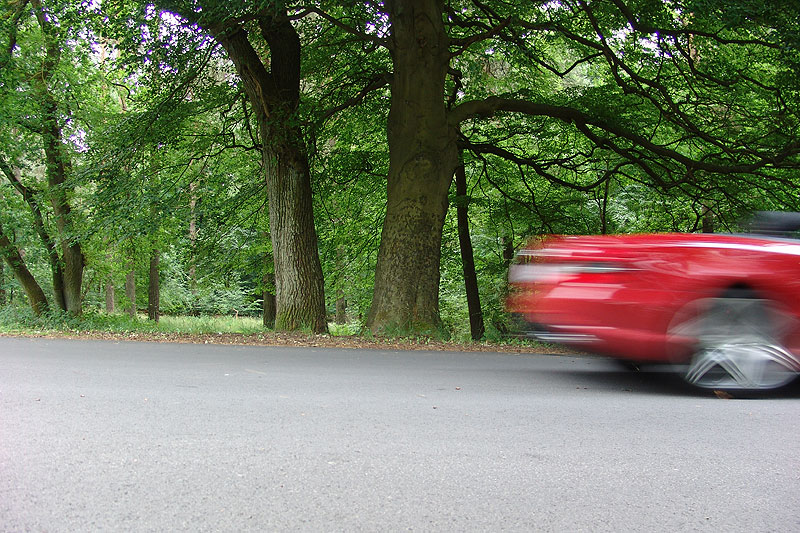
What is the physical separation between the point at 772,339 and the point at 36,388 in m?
6.70

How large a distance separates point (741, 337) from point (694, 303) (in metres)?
0.51

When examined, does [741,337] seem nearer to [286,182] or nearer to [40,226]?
[286,182]

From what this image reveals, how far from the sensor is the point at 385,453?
4.23 m

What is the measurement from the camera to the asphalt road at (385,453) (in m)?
3.26

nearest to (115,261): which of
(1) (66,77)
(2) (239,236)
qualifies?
(2) (239,236)

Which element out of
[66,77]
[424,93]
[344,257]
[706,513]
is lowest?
[706,513]

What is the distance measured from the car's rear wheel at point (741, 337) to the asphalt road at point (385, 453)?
0.30m

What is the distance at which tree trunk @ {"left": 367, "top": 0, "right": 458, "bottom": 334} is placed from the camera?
11.6 m

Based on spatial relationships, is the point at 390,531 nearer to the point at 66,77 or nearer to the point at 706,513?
the point at 706,513

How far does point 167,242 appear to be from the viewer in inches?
845

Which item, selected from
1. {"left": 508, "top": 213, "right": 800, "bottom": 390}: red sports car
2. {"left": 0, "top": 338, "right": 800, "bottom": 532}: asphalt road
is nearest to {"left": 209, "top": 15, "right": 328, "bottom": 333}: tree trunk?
{"left": 0, "top": 338, "right": 800, "bottom": 532}: asphalt road

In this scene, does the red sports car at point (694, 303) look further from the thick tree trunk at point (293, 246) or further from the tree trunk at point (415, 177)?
the thick tree trunk at point (293, 246)

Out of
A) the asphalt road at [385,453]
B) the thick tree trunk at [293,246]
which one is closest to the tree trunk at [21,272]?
the thick tree trunk at [293,246]

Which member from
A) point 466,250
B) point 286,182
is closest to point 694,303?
point 286,182
